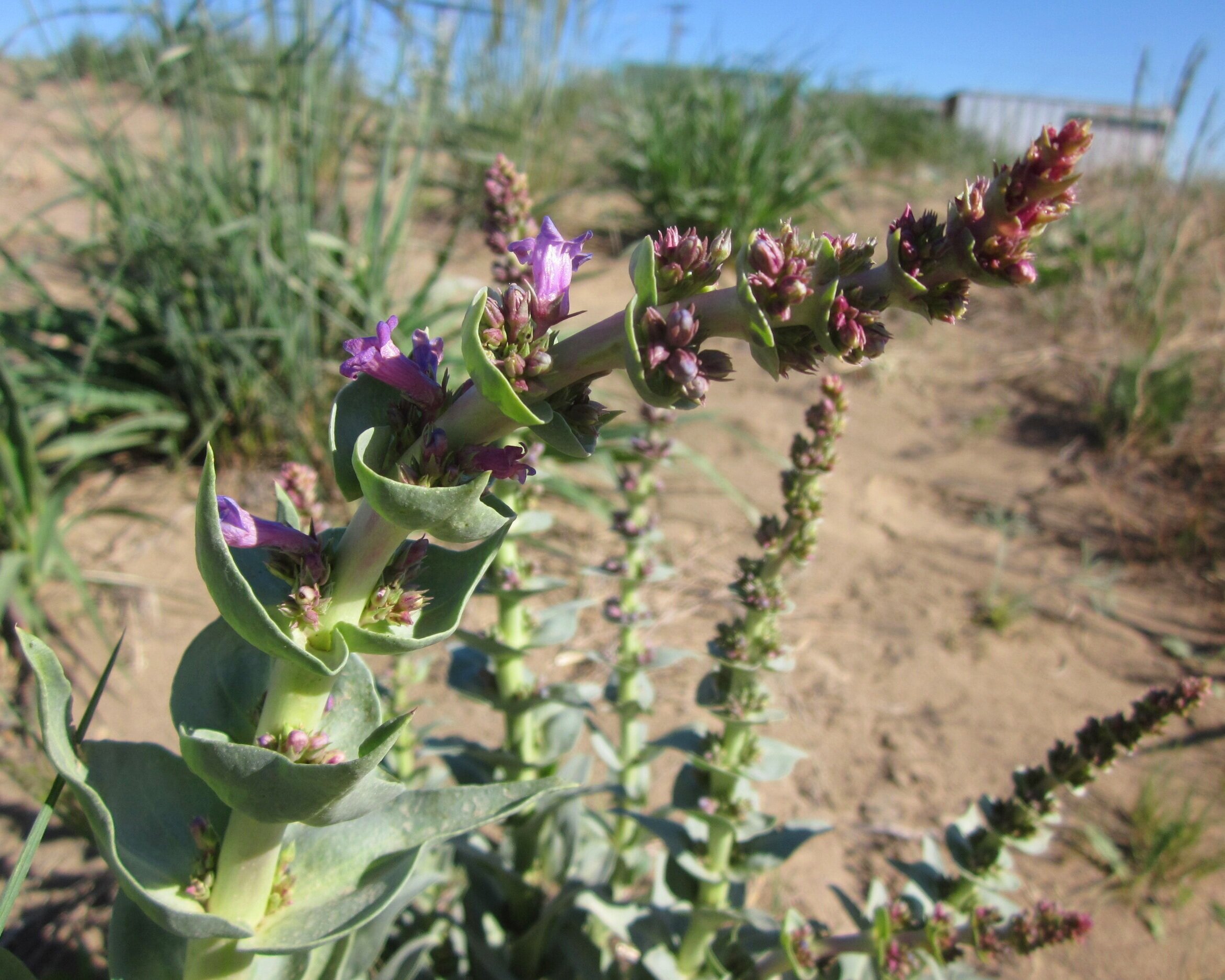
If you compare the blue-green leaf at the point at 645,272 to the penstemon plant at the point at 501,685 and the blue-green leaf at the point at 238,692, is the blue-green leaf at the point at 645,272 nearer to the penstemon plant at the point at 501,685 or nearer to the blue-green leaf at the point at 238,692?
the penstemon plant at the point at 501,685

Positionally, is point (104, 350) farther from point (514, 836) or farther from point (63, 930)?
point (514, 836)

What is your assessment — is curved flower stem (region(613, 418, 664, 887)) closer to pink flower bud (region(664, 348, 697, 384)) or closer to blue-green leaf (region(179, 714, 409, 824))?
blue-green leaf (region(179, 714, 409, 824))

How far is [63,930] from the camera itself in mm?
2629

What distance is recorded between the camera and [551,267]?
1.06 meters

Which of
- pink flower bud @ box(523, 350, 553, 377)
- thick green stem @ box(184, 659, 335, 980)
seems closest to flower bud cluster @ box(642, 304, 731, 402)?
pink flower bud @ box(523, 350, 553, 377)

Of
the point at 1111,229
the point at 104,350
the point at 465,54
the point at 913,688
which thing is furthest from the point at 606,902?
the point at 1111,229

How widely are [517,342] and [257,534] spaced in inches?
19.0

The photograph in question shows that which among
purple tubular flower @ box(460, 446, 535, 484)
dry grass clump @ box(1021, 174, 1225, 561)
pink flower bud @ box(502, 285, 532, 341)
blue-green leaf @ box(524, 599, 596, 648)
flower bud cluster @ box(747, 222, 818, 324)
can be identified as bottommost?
dry grass clump @ box(1021, 174, 1225, 561)

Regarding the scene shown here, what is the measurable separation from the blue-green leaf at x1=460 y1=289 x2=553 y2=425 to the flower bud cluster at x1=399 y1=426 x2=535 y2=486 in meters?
0.12

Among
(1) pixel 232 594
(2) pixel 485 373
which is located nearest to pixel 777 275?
(2) pixel 485 373

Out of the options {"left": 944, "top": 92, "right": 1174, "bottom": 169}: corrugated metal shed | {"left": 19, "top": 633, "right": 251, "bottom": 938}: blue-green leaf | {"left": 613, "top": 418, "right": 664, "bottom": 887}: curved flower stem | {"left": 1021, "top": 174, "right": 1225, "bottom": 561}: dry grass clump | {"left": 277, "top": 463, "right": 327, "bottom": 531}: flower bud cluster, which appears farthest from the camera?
{"left": 944, "top": 92, "right": 1174, "bottom": 169}: corrugated metal shed

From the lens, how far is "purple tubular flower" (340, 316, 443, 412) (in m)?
1.04

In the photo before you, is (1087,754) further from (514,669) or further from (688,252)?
(688,252)

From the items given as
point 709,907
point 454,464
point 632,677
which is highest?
point 454,464
